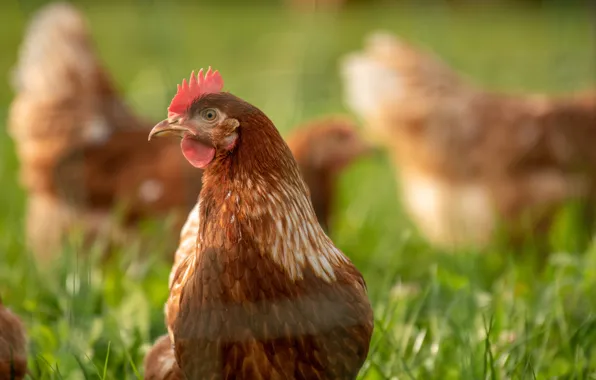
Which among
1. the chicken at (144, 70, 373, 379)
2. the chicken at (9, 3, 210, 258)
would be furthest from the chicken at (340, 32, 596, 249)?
the chicken at (144, 70, 373, 379)

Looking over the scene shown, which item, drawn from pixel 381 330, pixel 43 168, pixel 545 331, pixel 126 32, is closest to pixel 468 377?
pixel 381 330

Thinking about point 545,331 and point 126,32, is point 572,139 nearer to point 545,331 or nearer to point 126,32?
point 545,331

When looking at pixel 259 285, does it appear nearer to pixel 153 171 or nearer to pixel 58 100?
pixel 153 171

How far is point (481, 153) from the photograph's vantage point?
3.79 m

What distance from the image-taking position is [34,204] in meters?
3.69

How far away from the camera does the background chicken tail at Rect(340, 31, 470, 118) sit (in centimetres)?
408

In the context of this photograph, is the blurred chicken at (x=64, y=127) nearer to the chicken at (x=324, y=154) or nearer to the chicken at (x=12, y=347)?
the chicken at (x=324, y=154)

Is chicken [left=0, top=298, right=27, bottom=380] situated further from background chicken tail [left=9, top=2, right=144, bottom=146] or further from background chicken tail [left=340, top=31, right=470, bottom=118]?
background chicken tail [left=340, top=31, right=470, bottom=118]

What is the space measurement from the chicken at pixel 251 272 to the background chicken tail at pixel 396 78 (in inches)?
103

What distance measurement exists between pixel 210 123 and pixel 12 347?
0.79 meters

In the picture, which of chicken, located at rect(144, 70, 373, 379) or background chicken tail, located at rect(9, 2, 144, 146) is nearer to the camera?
chicken, located at rect(144, 70, 373, 379)

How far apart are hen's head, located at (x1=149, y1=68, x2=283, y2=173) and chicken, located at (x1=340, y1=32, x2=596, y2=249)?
217 cm

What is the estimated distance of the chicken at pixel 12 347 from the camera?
5.80 ft

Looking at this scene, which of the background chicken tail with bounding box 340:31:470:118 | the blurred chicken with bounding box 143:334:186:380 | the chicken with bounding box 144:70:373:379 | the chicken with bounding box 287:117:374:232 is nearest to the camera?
the chicken with bounding box 144:70:373:379
